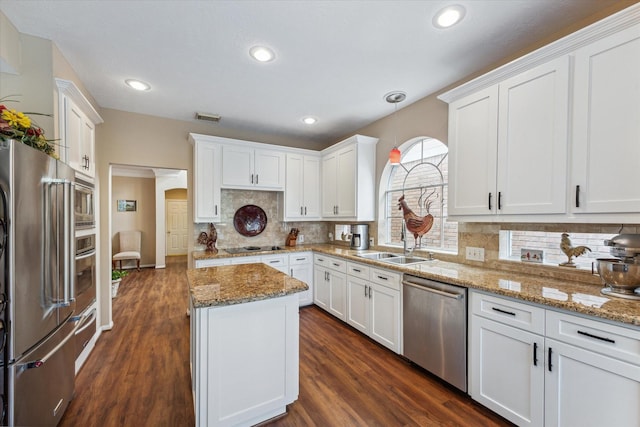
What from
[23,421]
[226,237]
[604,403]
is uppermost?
[226,237]

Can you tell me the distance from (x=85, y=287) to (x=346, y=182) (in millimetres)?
3099

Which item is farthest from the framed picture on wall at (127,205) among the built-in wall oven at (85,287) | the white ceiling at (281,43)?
the built-in wall oven at (85,287)

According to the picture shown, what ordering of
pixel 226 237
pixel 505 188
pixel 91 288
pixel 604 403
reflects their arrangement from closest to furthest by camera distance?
pixel 604 403, pixel 505 188, pixel 91 288, pixel 226 237

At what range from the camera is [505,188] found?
2002 millimetres

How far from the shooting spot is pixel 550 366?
1530 mm

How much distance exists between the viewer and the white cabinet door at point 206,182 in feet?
11.6

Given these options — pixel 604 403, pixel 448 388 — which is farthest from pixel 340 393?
pixel 604 403

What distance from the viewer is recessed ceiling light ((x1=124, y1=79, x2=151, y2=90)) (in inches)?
104

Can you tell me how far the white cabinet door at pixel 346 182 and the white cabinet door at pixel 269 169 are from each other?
35.2 inches

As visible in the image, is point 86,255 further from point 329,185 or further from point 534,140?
point 534,140

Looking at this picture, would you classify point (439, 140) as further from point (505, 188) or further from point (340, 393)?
point (340, 393)

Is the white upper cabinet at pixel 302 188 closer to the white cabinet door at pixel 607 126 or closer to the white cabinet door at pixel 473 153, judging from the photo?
the white cabinet door at pixel 473 153

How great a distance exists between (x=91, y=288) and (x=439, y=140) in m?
3.81

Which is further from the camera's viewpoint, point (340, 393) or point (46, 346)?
point (340, 393)
